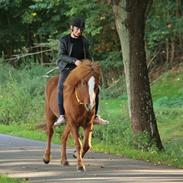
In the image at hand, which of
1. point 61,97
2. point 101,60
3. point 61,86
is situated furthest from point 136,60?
point 101,60

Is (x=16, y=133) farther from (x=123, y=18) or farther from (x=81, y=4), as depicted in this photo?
(x=81, y=4)

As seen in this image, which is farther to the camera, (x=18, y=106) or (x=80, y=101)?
(x=18, y=106)

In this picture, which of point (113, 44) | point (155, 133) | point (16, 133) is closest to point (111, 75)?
point (113, 44)

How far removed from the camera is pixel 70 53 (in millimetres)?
13062

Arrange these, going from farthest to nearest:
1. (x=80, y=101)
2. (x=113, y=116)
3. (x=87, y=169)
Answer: (x=113, y=116), (x=87, y=169), (x=80, y=101)

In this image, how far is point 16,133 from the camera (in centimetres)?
2169

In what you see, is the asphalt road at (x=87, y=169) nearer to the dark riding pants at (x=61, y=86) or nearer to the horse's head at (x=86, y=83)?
the dark riding pants at (x=61, y=86)

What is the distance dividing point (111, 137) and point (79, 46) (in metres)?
7.03

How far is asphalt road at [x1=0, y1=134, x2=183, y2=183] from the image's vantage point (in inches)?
448

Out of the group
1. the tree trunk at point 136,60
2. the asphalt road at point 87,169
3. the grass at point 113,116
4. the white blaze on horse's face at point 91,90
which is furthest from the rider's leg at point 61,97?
the tree trunk at point 136,60

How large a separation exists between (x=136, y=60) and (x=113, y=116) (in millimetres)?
5527

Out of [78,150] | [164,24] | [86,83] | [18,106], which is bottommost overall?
[18,106]

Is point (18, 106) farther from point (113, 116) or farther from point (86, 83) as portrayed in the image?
point (86, 83)

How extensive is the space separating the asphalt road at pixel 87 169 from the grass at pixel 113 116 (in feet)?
3.20
